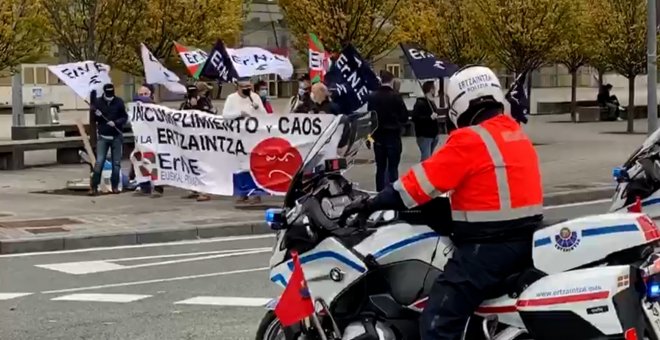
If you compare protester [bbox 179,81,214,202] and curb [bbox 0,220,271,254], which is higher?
protester [bbox 179,81,214,202]

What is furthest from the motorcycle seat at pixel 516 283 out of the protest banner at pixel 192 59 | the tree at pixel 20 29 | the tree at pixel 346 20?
the tree at pixel 346 20

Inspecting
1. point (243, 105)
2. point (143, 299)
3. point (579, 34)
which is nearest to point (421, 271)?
point (143, 299)

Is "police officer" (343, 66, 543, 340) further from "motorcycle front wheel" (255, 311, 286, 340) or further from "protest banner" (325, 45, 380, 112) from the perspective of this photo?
"protest banner" (325, 45, 380, 112)

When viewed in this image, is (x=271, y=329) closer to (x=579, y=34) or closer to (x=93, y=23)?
A: (x=93, y=23)

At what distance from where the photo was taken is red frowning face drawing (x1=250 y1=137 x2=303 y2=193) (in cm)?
1512

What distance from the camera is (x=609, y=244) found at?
4.70 m

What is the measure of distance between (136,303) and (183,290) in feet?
2.15

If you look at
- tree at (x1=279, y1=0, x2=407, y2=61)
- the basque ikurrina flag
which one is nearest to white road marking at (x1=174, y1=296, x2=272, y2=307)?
the basque ikurrina flag

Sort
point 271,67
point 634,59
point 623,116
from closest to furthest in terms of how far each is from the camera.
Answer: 1. point 271,67
2. point 634,59
3. point 623,116

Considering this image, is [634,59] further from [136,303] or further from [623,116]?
[136,303]

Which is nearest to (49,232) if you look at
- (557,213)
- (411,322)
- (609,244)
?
(557,213)

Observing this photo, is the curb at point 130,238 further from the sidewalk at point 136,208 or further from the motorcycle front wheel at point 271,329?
the motorcycle front wheel at point 271,329

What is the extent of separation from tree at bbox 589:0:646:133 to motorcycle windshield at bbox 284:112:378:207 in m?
24.6

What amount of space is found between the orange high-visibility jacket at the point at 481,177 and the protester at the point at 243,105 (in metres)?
10.6
